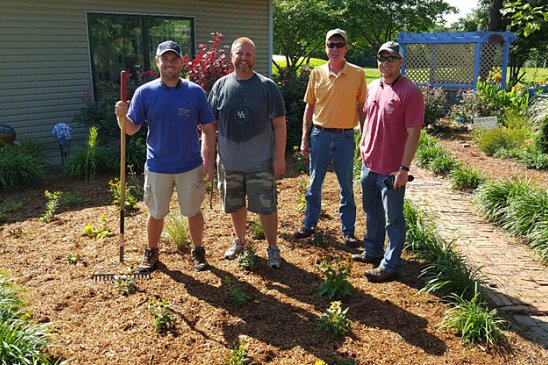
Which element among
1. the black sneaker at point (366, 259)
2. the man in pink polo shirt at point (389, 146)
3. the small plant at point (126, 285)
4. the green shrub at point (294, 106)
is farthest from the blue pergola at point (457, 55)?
the small plant at point (126, 285)

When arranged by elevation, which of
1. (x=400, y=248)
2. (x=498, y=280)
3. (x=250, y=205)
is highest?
(x=250, y=205)

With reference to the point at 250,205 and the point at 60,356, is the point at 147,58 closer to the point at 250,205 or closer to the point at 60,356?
the point at 250,205

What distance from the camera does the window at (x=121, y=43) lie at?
9.19 metres

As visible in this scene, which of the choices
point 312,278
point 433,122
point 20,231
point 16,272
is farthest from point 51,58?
point 433,122

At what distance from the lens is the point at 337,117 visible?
4492 millimetres

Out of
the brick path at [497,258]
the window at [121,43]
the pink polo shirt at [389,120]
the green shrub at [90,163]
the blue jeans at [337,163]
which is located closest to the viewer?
the pink polo shirt at [389,120]

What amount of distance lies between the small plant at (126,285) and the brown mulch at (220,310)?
0.05 m

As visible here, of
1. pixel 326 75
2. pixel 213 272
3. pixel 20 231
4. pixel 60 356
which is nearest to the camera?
pixel 60 356

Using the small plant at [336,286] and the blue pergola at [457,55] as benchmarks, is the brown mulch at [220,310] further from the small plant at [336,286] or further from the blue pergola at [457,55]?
the blue pergola at [457,55]

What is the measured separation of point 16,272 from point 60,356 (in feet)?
4.94

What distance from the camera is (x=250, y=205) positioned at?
161 inches

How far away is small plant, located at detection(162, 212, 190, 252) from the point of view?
180 inches

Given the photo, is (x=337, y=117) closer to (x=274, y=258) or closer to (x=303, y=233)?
(x=303, y=233)

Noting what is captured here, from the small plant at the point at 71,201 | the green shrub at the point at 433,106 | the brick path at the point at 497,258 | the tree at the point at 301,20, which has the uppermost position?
the tree at the point at 301,20
